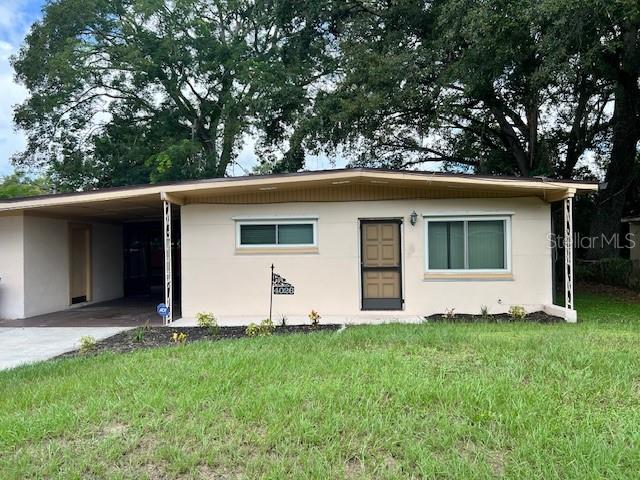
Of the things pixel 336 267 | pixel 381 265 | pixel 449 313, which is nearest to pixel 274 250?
pixel 336 267

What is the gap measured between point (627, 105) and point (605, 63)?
3.79 m

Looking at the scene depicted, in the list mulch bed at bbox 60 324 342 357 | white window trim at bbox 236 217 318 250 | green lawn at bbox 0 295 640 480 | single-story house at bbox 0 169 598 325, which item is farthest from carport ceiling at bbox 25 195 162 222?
green lawn at bbox 0 295 640 480

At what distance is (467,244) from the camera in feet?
28.4

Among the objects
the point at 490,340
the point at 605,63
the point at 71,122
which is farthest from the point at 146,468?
the point at 71,122

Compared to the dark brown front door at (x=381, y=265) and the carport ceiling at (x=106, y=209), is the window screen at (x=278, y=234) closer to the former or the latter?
the dark brown front door at (x=381, y=265)

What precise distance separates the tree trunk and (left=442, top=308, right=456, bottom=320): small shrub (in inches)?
418

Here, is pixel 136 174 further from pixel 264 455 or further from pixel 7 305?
pixel 264 455

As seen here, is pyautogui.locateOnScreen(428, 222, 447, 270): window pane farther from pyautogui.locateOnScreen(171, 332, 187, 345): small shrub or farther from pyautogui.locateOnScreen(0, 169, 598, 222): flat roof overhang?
pyautogui.locateOnScreen(171, 332, 187, 345): small shrub

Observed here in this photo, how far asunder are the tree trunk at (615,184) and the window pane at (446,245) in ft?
34.3

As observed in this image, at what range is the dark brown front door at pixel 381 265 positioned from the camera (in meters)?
8.80

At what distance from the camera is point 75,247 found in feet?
37.9

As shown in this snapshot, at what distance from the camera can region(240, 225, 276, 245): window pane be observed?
29.2ft

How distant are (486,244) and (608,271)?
808cm

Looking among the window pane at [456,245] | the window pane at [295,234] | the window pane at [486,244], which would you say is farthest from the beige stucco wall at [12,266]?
the window pane at [486,244]
